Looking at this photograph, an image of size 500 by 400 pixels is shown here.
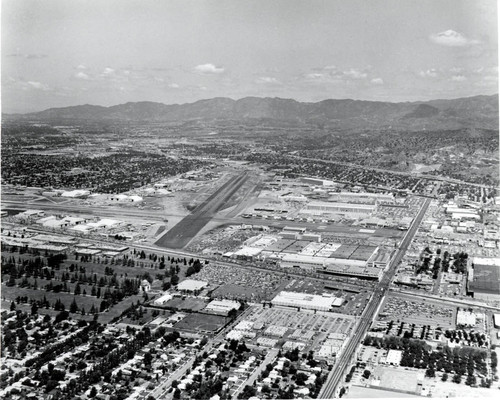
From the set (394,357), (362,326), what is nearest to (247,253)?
(362,326)

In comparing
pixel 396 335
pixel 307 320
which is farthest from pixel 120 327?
pixel 396 335

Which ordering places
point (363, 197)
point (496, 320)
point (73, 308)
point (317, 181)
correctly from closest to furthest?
point (496, 320), point (73, 308), point (363, 197), point (317, 181)

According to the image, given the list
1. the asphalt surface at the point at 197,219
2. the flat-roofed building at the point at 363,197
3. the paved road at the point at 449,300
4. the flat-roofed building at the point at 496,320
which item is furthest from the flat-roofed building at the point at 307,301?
the flat-roofed building at the point at 363,197

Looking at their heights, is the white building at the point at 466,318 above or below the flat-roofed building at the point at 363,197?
below

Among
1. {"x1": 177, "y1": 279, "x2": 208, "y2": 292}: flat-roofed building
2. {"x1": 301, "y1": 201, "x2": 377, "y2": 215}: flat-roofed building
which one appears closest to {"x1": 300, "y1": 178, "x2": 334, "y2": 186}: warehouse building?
{"x1": 301, "y1": 201, "x2": 377, "y2": 215}: flat-roofed building

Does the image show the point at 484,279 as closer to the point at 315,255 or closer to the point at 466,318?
the point at 466,318

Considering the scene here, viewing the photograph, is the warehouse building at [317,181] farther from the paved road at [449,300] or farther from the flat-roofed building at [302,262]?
the paved road at [449,300]

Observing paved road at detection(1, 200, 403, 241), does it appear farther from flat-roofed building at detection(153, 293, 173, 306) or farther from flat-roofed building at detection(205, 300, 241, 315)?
flat-roofed building at detection(205, 300, 241, 315)
